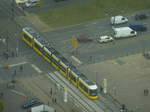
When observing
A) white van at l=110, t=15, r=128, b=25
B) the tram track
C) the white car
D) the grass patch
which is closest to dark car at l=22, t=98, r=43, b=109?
the tram track

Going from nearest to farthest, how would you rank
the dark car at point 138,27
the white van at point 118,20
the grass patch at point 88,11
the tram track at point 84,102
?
1. the tram track at point 84,102
2. the dark car at point 138,27
3. the white van at point 118,20
4. the grass patch at point 88,11

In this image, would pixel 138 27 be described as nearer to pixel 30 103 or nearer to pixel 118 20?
pixel 118 20

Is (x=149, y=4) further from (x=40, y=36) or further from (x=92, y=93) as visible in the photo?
(x=92, y=93)

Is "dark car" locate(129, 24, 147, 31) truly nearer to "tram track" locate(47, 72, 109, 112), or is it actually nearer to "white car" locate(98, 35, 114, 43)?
"white car" locate(98, 35, 114, 43)

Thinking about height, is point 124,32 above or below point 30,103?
above

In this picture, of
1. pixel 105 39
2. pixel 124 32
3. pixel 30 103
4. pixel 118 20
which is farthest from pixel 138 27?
pixel 30 103

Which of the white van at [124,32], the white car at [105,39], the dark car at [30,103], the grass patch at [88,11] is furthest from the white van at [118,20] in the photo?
the dark car at [30,103]

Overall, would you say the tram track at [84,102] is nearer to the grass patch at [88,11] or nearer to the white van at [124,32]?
the white van at [124,32]

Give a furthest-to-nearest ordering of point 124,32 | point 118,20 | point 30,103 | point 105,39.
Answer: point 118,20 → point 124,32 → point 105,39 → point 30,103
